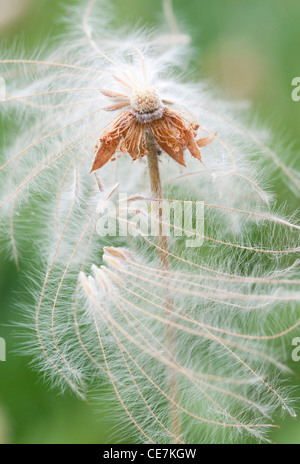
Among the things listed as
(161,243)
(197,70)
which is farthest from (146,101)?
(197,70)

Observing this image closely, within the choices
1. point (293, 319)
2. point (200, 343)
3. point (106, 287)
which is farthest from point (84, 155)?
point (293, 319)

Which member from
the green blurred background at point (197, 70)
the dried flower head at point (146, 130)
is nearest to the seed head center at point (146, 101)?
the dried flower head at point (146, 130)

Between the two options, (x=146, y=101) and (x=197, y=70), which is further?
(x=197, y=70)

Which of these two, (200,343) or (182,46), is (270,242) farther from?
(182,46)

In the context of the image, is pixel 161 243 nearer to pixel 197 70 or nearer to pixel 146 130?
pixel 146 130

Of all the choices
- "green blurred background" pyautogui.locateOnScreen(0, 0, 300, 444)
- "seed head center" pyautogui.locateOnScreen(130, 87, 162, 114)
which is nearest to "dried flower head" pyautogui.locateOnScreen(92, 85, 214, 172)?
"seed head center" pyautogui.locateOnScreen(130, 87, 162, 114)

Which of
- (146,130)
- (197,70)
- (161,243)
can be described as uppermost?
(197,70)
